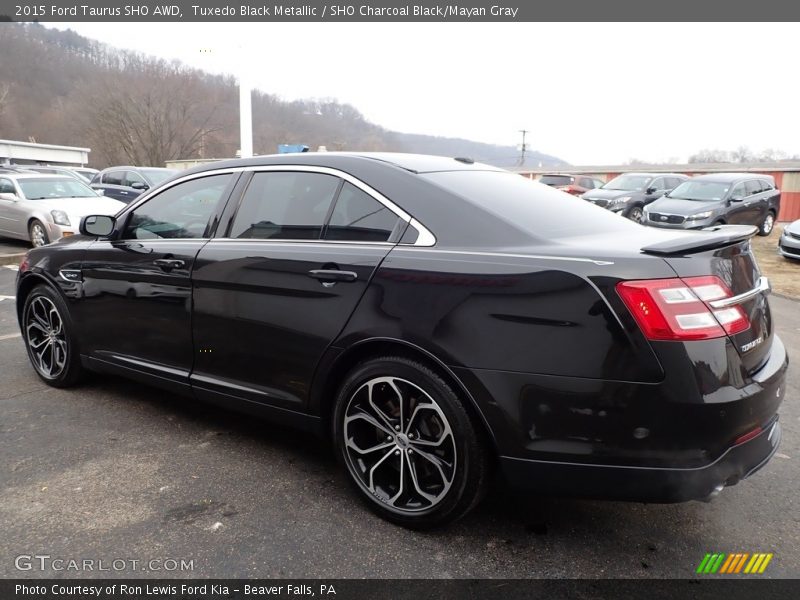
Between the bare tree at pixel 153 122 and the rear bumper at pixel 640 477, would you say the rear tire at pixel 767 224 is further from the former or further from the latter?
the bare tree at pixel 153 122

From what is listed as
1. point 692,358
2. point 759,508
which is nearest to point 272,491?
point 692,358

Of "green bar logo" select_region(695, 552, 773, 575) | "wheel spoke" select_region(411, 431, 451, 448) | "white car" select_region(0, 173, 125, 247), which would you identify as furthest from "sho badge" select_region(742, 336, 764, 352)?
"white car" select_region(0, 173, 125, 247)

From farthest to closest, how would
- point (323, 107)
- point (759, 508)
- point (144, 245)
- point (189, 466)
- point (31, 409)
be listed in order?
1. point (323, 107)
2. point (31, 409)
3. point (144, 245)
4. point (189, 466)
5. point (759, 508)

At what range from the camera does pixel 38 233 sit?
37.0ft

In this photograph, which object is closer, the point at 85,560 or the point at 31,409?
the point at 85,560

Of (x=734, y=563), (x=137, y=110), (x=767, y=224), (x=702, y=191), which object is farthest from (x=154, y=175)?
(x=137, y=110)

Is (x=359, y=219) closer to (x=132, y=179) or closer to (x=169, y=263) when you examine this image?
(x=169, y=263)

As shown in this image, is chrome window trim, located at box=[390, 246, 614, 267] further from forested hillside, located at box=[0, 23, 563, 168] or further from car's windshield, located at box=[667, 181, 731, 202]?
forested hillside, located at box=[0, 23, 563, 168]

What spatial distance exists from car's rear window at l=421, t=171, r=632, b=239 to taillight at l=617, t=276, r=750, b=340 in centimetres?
53

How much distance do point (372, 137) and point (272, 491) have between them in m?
35.2

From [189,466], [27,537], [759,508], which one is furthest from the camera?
[189,466]

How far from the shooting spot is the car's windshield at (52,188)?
1194 centimetres

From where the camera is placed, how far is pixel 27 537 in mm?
2586

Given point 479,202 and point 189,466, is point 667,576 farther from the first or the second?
point 189,466
